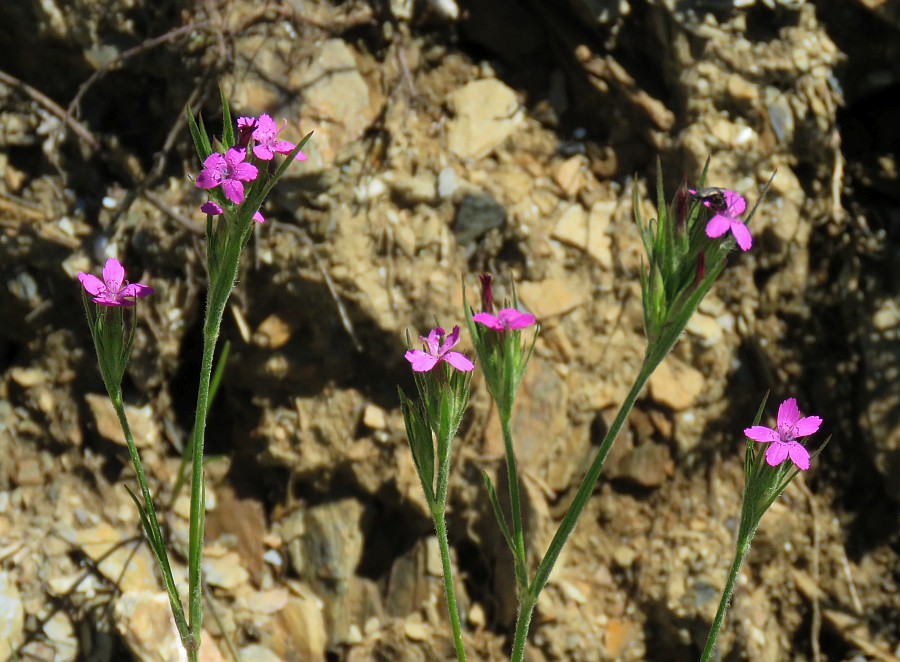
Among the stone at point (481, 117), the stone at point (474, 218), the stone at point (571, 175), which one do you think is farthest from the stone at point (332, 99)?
the stone at point (571, 175)

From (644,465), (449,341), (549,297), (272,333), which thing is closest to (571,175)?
(549,297)

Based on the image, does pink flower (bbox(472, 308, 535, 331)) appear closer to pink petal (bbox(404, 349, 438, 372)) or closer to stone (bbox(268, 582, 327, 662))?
pink petal (bbox(404, 349, 438, 372))

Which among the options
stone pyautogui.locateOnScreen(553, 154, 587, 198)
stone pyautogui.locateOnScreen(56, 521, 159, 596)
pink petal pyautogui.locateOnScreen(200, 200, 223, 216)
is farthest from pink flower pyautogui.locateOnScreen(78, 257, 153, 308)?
stone pyautogui.locateOnScreen(553, 154, 587, 198)

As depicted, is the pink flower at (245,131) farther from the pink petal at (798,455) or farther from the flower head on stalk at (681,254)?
the pink petal at (798,455)

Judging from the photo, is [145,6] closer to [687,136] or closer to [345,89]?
[345,89]

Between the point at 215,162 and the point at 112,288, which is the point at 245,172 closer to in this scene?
the point at 215,162
